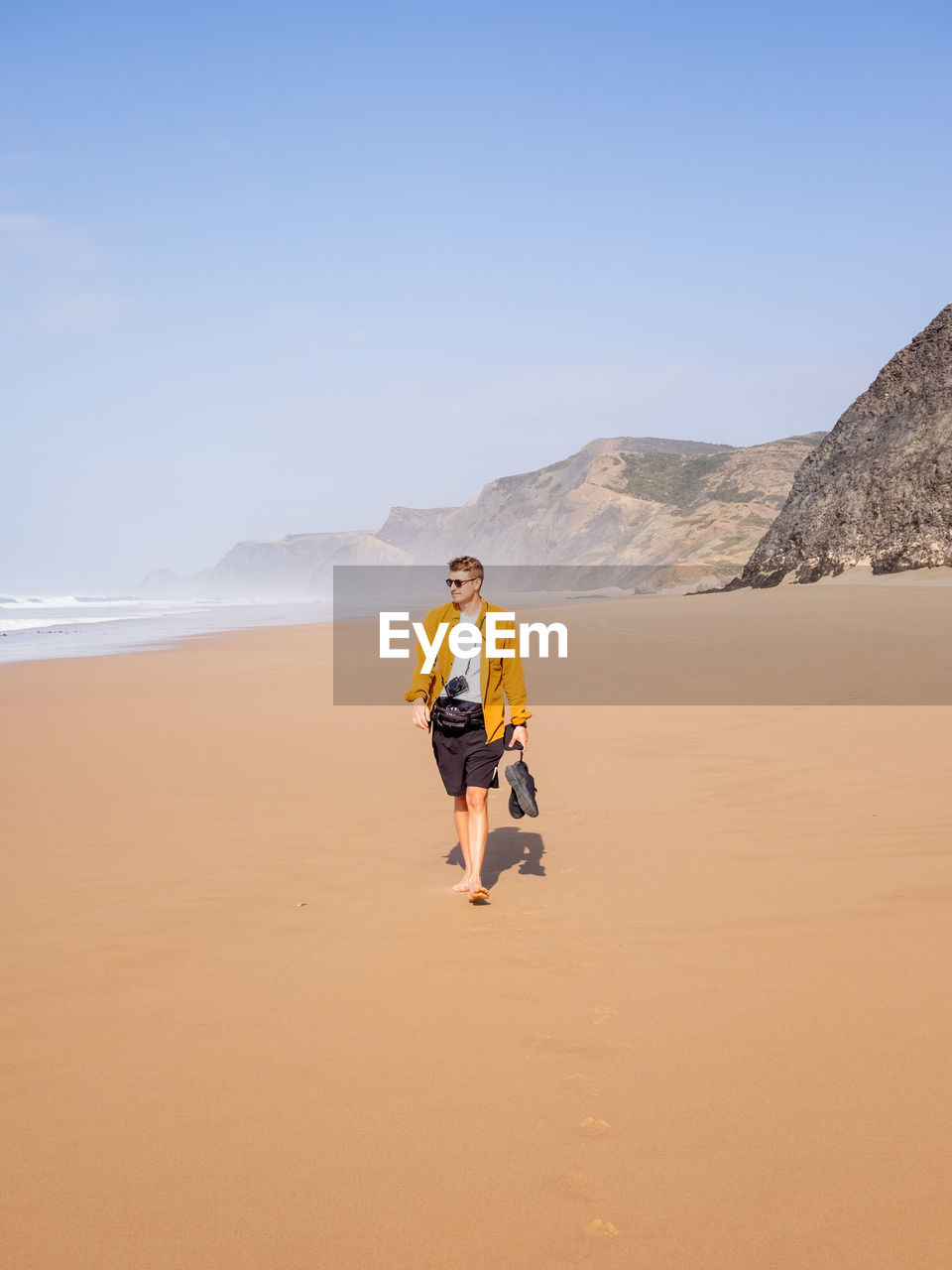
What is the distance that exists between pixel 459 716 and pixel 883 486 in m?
31.8

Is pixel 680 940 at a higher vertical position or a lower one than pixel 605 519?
lower

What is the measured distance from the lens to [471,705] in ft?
18.1

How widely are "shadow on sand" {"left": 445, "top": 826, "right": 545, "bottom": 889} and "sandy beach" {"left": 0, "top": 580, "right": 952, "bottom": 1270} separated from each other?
3cm

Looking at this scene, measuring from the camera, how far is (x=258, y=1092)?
3271mm

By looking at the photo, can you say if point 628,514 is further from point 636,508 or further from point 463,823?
point 463,823

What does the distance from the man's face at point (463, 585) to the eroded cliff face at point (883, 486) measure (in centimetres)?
2824

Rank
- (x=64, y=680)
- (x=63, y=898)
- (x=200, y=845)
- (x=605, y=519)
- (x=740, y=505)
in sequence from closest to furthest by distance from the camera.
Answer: (x=63, y=898) → (x=200, y=845) → (x=64, y=680) → (x=740, y=505) → (x=605, y=519)

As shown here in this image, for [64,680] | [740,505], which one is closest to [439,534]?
[740,505]

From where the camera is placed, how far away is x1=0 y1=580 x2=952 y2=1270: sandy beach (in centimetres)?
262

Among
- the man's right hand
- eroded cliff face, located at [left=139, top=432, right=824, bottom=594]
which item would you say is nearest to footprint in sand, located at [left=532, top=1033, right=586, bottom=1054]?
the man's right hand

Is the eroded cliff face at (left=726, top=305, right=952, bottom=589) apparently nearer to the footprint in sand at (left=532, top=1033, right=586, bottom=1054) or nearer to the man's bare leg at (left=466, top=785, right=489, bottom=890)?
the man's bare leg at (left=466, top=785, right=489, bottom=890)

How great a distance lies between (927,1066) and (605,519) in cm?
9763

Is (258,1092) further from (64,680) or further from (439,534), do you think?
(439,534)

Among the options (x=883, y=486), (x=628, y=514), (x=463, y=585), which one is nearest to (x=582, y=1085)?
(x=463, y=585)
